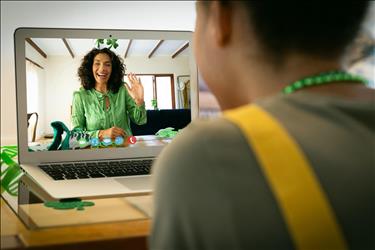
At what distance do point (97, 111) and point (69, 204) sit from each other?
0.50 metres

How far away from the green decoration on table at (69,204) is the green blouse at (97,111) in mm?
465

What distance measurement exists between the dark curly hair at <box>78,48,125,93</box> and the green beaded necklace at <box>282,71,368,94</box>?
775 mm

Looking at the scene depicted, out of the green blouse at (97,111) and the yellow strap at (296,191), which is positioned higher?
the green blouse at (97,111)

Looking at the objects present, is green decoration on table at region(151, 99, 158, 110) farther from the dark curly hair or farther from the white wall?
the white wall

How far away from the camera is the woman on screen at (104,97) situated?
1.08 m

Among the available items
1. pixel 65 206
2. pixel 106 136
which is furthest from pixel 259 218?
pixel 106 136

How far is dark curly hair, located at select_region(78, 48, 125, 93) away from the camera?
1.08 m

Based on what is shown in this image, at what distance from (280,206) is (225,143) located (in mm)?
53

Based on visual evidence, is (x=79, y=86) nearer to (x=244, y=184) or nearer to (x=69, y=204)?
(x=69, y=204)

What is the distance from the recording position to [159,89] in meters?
1.13

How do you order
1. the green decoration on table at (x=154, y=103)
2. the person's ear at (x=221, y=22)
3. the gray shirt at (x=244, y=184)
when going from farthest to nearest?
the green decoration on table at (x=154, y=103), the person's ear at (x=221, y=22), the gray shirt at (x=244, y=184)

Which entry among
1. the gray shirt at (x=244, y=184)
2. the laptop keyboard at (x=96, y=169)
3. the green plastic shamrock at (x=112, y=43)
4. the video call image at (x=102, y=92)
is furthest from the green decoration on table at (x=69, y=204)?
the green plastic shamrock at (x=112, y=43)

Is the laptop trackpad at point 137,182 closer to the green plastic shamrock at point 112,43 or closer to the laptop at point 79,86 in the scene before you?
the laptop at point 79,86

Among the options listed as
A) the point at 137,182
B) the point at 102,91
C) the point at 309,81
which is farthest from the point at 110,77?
the point at 309,81
